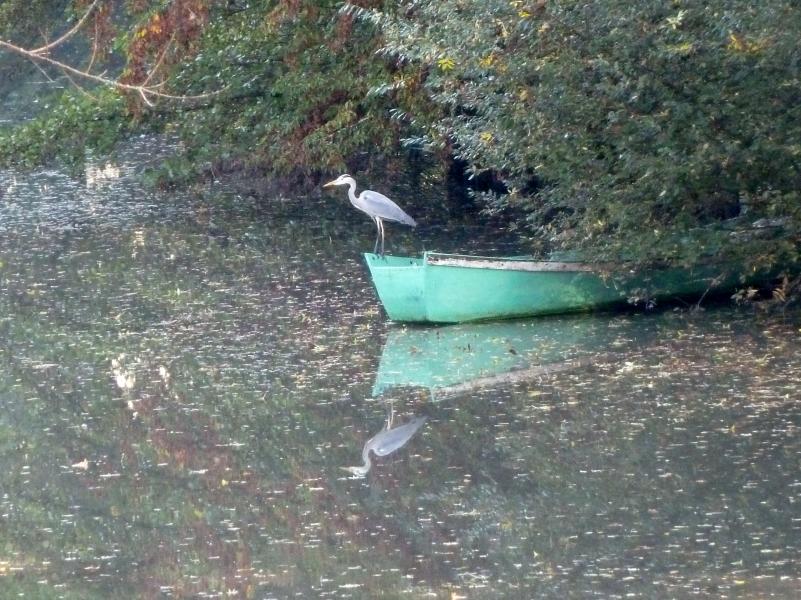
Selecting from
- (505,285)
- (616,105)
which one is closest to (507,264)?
(505,285)

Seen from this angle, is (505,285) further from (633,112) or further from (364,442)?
(364,442)

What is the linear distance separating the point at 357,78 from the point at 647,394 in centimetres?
573

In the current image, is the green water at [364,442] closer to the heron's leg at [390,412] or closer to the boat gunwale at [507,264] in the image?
the heron's leg at [390,412]

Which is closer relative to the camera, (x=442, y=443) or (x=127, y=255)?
(x=442, y=443)

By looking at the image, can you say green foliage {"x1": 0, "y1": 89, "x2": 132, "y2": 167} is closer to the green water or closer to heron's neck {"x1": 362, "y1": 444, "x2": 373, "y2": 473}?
the green water

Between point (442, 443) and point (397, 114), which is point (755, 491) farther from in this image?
point (397, 114)

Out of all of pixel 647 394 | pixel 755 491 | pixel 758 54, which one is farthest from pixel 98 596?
pixel 758 54

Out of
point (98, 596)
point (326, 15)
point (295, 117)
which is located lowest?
point (98, 596)

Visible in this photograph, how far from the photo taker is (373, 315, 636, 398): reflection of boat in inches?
317

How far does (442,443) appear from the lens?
683 cm

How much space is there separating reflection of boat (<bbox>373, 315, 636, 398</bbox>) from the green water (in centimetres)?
3

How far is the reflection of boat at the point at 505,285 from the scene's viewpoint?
30.0 feet

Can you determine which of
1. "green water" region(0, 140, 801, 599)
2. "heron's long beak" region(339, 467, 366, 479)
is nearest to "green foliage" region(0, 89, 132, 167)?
"green water" region(0, 140, 801, 599)

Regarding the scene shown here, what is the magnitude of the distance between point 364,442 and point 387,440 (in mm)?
120
